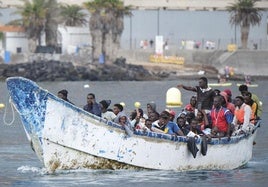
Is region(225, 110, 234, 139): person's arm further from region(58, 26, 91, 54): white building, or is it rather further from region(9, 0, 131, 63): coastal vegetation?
region(58, 26, 91, 54): white building

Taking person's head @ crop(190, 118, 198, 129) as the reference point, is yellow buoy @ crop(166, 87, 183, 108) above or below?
below

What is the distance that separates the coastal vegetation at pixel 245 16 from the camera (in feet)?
339

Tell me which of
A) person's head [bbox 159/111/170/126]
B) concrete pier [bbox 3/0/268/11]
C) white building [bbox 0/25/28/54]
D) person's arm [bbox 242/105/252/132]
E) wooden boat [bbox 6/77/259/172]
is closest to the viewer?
wooden boat [bbox 6/77/259/172]

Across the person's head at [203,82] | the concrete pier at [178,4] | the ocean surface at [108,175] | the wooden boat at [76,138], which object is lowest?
the ocean surface at [108,175]

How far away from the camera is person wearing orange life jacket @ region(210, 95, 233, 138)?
31.0m

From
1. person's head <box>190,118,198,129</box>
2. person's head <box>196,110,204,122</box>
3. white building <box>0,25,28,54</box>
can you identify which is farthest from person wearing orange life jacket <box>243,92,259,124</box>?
white building <box>0,25,28,54</box>

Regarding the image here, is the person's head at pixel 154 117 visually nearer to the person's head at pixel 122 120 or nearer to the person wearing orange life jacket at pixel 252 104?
the person's head at pixel 122 120

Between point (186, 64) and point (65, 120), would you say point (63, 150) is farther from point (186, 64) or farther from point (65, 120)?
point (186, 64)

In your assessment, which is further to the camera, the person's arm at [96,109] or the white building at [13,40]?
the white building at [13,40]

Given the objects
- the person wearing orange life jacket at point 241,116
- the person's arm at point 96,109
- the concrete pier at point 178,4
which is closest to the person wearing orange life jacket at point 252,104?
the person wearing orange life jacket at point 241,116

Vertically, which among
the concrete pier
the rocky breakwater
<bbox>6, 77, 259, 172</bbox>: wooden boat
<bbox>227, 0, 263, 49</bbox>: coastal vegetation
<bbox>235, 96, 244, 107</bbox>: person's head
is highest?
the concrete pier

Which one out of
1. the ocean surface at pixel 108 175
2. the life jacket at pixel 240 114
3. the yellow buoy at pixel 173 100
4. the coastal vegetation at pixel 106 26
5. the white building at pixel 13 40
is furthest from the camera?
the white building at pixel 13 40

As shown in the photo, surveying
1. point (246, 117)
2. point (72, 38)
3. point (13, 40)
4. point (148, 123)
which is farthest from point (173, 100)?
point (72, 38)

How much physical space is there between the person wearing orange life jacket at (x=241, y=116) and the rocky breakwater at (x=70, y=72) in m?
56.9
